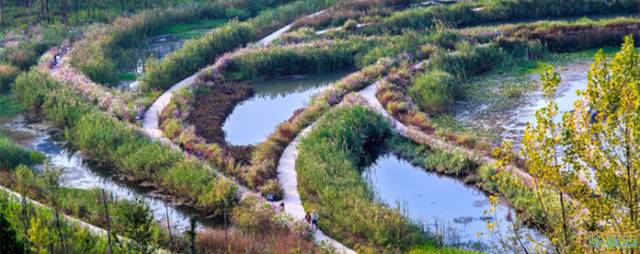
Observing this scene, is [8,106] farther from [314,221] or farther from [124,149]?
[314,221]

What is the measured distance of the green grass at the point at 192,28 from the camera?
1722 inches

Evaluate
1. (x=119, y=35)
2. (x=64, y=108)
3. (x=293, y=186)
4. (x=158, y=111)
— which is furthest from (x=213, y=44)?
(x=293, y=186)

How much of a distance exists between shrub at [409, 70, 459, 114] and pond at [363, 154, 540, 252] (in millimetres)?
3879

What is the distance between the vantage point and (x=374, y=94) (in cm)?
3025

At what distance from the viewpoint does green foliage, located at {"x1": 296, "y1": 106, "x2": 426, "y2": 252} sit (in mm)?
19109

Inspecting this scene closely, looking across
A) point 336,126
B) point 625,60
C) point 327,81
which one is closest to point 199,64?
point 327,81

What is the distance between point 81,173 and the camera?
25750 millimetres

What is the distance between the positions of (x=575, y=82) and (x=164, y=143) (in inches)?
553

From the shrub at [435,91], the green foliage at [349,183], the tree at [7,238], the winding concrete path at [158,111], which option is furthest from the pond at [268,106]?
the tree at [7,238]

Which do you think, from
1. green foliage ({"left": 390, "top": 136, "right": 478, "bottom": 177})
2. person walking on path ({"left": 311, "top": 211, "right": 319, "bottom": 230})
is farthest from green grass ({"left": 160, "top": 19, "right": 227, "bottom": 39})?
person walking on path ({"left": 311, "top": 211, "right": 319, "bottom": 230})

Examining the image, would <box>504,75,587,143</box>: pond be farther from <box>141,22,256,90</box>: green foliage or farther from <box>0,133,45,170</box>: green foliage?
<box>0,133,45,170</box>: green foliage

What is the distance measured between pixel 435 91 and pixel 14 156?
500 inches

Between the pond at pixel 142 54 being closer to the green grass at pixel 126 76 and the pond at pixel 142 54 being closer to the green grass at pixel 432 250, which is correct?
the green grass at pixel 126 76

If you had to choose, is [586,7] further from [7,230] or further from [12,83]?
[7,230]
